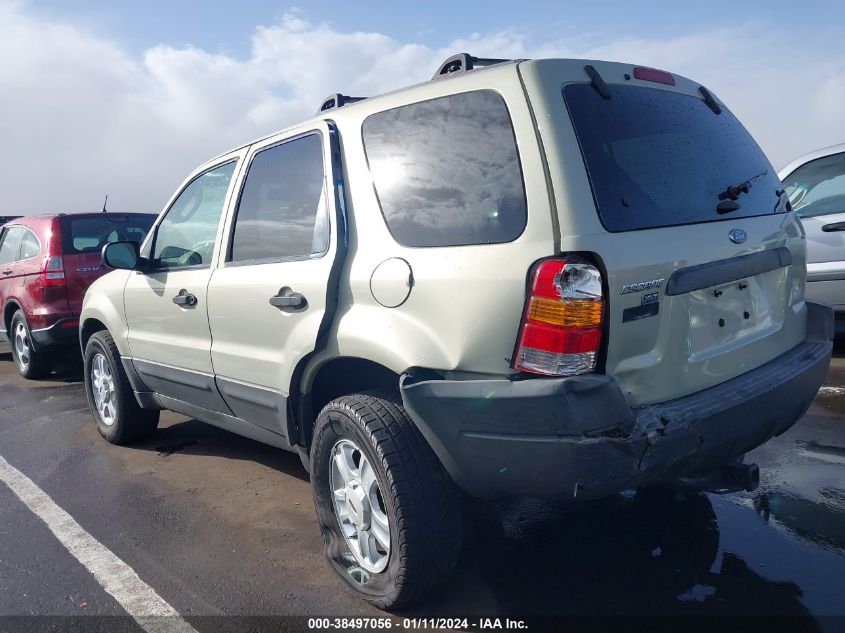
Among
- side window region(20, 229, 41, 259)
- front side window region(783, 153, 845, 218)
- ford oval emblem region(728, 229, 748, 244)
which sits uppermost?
front side window region(783, 153, 845, 218)

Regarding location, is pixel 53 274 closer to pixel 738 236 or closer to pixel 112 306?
Answer: pixel 112 306

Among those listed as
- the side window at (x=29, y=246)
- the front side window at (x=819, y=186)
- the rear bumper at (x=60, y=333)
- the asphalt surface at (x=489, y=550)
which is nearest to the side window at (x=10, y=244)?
the side window at (x=29, y=246)

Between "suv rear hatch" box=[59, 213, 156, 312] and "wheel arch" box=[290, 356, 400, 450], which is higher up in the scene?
"suv rear hatch" box=[59, 213, 156, 312]

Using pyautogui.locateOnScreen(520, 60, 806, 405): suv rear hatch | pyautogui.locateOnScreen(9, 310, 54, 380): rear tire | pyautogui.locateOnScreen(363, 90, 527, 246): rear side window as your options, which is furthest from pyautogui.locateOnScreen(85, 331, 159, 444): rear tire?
pyautogui.locateOnScreen(520, 60, 806, 405): suv rear hatch

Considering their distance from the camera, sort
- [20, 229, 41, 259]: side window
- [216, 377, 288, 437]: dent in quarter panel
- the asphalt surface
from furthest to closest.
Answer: [20, 229, 41, 259]: side window < [216, 377, 288, 437]: dent in quarter panel < the asphalt surface

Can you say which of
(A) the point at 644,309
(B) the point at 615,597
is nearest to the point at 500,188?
(A) the point at 644,309

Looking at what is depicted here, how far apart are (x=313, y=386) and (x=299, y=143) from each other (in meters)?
1.10

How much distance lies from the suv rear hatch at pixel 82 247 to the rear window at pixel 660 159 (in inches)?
212

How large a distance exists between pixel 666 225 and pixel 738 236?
39cm

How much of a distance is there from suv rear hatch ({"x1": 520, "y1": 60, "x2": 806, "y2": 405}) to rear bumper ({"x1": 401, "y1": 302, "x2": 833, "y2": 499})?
0.12 meters

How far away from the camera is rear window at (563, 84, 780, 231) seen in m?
2.38

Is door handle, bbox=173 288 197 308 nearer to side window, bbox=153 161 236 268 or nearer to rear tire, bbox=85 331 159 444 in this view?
side window, bbox=153 161 236 268

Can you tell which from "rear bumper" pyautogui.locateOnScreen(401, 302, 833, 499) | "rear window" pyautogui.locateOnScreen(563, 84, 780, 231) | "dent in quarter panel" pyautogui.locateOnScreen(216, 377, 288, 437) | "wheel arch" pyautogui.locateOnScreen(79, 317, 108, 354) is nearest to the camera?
"rear bumper" pyautogui.locateOnScreen(401, 302, 833, 499)

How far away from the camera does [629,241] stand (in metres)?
2.29
